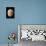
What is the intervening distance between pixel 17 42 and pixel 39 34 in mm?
676

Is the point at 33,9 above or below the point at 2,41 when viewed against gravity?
above

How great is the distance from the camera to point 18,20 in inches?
154

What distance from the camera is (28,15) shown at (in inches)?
154

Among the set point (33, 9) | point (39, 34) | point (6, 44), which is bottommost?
point (6, 44)

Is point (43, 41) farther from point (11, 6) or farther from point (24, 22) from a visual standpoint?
point (11, 6)

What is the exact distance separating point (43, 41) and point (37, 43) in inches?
7.4

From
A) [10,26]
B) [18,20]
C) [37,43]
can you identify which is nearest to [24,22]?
[18,20]

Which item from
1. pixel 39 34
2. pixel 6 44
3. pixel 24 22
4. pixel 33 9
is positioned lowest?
pixel 6 44

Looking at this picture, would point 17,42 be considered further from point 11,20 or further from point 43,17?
point 43,17

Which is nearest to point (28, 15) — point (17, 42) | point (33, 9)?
point (33, 9)

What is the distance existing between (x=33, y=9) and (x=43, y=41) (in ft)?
3.19

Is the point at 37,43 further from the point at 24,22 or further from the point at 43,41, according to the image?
the point at 24,22

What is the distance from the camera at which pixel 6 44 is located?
3818 millimetres

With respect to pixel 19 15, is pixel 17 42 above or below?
below
